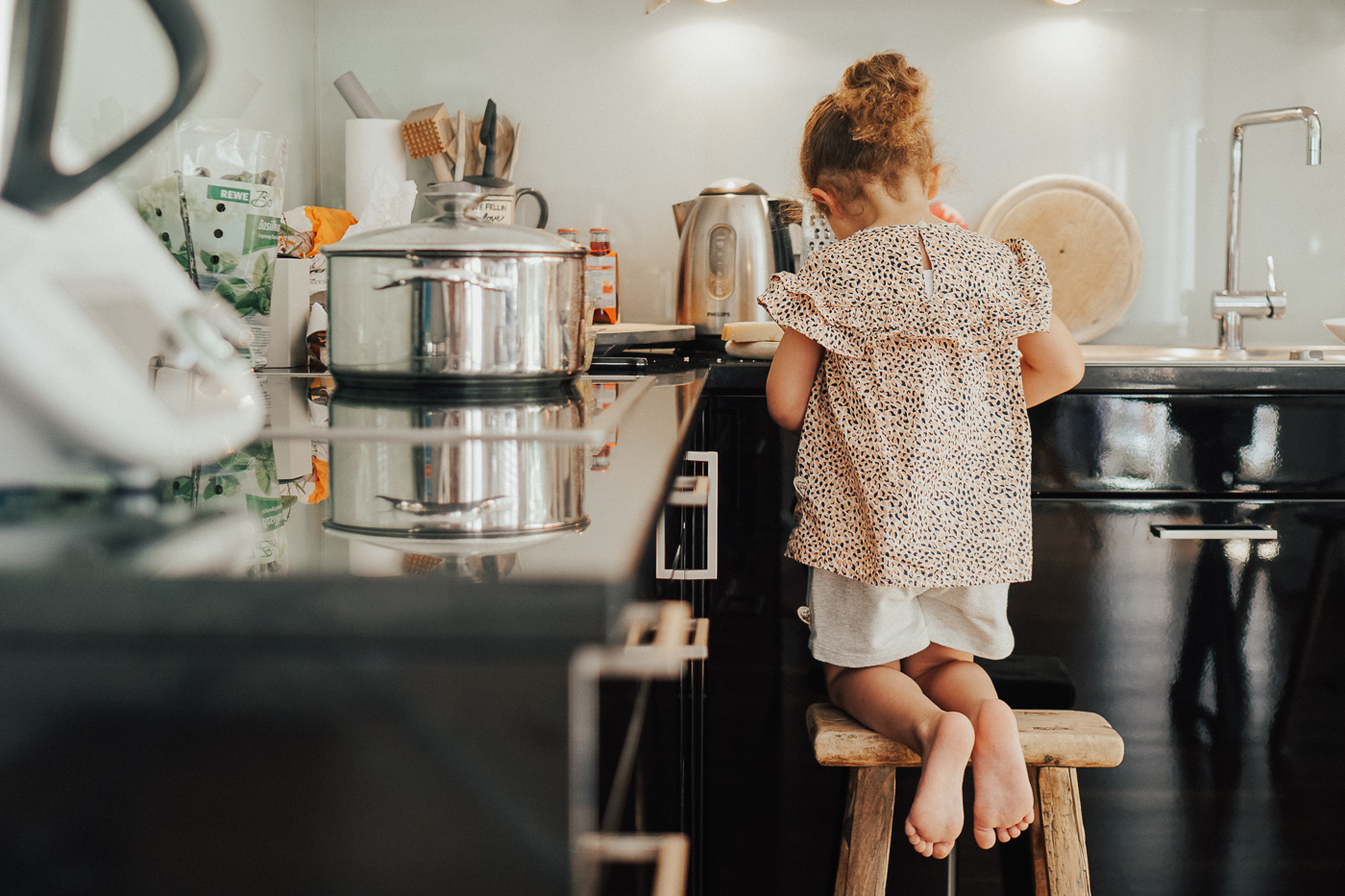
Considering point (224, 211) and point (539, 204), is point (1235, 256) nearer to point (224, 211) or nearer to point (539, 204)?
point (539, 204)

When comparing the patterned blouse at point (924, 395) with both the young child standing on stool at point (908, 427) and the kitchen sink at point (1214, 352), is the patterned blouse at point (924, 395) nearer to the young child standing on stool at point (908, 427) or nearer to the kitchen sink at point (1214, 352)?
the young child standing on stool at point (908, 427)

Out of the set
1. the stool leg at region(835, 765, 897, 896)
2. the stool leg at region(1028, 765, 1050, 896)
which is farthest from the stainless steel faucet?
the stool leg at region(835, 765, 897, 896)

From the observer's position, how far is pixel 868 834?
112cm

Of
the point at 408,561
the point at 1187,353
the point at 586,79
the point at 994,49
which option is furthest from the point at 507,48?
the point at 408,561

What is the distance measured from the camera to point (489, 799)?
0.34 m

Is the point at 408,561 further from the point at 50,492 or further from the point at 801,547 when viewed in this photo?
the point at 801,547

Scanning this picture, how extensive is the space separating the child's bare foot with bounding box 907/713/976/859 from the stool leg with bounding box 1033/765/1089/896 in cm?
13

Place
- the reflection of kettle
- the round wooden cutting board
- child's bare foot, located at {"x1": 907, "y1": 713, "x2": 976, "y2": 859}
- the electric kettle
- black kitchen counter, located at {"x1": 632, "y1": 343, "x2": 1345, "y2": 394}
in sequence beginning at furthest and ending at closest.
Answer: the round wooden cutting board → the electric kettle → black kitchen counter, located at {"x1": 632, "y1": 343, "x2": 1345, "y2": 394} → child's bare foot, located at {"x1": 907, "y1": 713, "x2": 976, "y2": 859} → the reflection of kettle

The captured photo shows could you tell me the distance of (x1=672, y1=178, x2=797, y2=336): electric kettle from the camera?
1.72m

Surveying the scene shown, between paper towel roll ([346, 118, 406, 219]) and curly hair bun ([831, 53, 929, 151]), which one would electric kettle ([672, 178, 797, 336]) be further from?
paper towel roll ([346, 118, 406, 219])

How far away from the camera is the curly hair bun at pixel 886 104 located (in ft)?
4.33

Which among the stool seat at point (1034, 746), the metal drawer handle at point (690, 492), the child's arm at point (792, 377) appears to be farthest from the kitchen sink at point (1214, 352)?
the metal drawer handle at point (690, 492)

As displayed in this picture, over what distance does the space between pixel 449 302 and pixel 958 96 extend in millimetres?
1550

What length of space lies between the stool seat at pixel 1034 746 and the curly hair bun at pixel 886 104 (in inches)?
28.1
